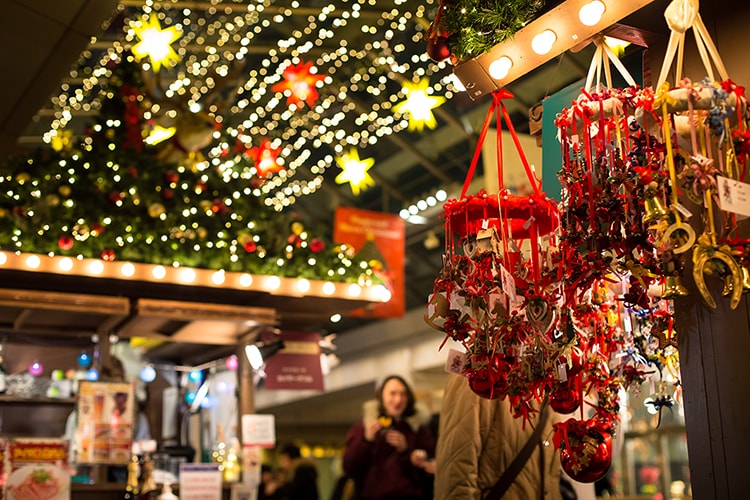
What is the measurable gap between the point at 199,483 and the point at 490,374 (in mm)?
4712

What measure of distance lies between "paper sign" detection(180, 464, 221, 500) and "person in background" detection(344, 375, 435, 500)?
1.63m

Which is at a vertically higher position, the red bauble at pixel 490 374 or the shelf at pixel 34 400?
the shelf at pixel 34 400

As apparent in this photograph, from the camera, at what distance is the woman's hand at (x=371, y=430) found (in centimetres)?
566

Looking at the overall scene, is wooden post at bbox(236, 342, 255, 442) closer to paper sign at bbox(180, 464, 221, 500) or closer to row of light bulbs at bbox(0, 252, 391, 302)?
paper sign at bbox(180, 464, 221, 500)

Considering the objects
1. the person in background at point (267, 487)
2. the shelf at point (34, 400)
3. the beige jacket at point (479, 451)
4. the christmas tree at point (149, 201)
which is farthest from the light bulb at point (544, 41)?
the person in background at point (267, 487)

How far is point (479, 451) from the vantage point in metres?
3.91

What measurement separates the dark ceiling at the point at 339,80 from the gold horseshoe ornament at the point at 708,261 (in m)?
3.58

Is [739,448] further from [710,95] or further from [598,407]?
[710,95]

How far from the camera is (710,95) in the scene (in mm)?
2283

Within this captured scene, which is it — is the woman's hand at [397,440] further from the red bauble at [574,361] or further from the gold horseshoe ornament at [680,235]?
the gold horseshoe ornament at [680,235]

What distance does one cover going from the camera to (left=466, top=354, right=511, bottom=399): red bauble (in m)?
2.80

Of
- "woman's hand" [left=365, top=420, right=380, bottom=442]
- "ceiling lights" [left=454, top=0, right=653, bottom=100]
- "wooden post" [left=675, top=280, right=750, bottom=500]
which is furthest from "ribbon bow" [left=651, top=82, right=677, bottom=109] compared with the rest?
"woman's hand" [left=365, top=420, right=380, bottom=442]

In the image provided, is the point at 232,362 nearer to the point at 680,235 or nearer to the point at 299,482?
the point at 299,482

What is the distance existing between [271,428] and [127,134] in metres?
2.74
